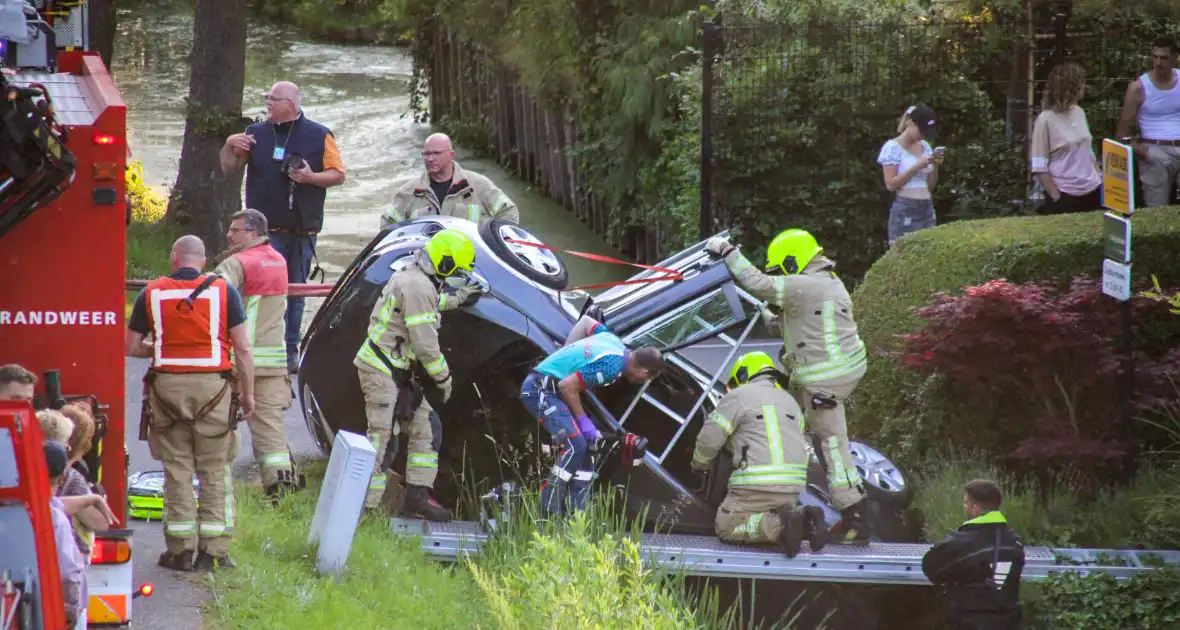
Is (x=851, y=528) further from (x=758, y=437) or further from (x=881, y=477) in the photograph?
(x=758, y=437)

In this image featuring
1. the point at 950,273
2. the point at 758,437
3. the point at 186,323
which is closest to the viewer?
the point at 186,323

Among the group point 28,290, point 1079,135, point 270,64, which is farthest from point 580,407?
point 270,64

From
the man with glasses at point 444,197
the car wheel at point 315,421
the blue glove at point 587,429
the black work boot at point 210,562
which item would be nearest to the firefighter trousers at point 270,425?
the car wheel at point 315,421

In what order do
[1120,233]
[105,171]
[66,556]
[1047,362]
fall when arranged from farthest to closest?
[1047,362] < [1120,233] < [105,171] < [66,556]

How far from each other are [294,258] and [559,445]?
358cm

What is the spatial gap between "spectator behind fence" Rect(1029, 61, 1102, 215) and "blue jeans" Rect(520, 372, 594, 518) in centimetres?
519

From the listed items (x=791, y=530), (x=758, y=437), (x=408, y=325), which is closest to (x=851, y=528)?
(x=791, y=530)

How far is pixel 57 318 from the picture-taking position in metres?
6.86

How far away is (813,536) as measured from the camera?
8289 millimetres

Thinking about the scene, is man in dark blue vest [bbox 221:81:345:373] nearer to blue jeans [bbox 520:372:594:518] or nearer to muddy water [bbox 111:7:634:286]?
blue jeans [bbox 520:372:594:518]

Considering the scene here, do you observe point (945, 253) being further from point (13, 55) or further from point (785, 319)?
point (13, 55)

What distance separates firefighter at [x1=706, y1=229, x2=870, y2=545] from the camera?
8602 mm

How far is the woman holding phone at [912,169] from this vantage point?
11328 millimetres

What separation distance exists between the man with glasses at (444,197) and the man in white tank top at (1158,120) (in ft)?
16.4
